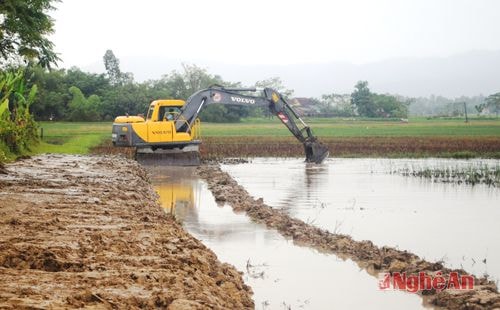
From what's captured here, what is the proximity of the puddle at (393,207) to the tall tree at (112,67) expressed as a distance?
78887 millimetres

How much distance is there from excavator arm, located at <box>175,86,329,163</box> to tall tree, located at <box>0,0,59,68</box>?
245 inches

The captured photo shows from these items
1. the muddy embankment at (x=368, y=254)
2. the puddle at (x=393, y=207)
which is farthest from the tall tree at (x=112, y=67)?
the muddy embankment at (x=368, y=254)

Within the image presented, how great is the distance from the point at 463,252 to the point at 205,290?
5.07 meters

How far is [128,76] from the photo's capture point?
10612 cm

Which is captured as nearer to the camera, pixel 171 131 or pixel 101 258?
pixel 101 258

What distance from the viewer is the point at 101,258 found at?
313 inches

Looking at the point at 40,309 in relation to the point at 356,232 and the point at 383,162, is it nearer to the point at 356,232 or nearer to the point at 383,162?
the point at 356,232

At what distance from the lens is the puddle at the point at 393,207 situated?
1092cm

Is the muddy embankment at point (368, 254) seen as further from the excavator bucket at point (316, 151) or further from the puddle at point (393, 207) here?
the excavator bucket at point (316, 151)

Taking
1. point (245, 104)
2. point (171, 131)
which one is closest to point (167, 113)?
point (171, 131)

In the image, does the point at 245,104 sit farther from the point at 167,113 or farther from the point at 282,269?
the point at 282,269

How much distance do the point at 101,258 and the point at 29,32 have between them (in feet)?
69.1

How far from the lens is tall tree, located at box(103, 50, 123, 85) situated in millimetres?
101062

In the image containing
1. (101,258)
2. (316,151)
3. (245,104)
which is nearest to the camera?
(101,258)
